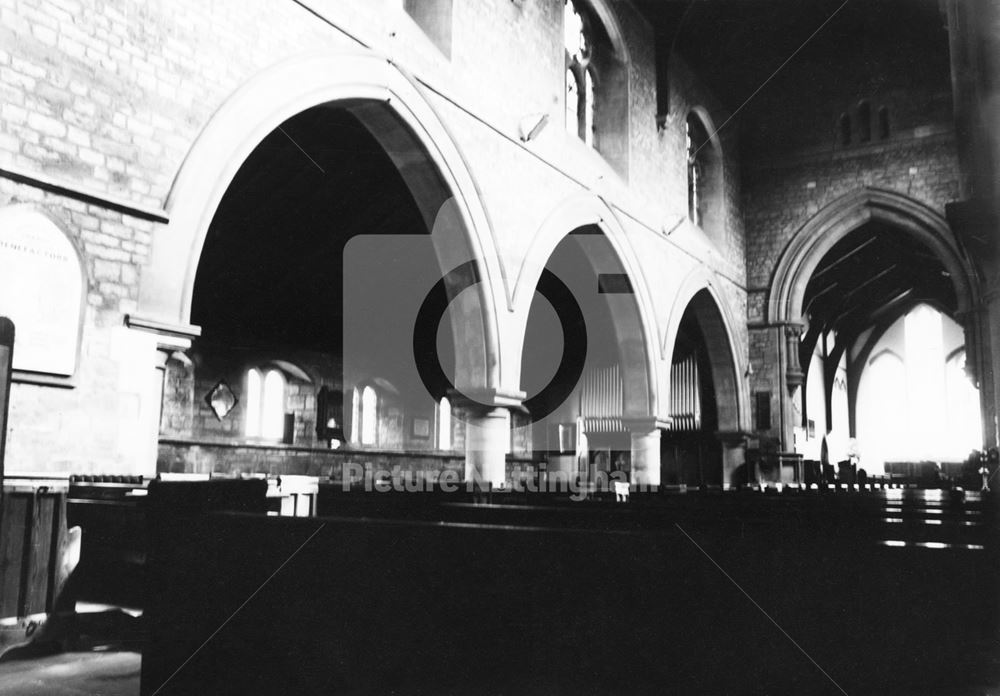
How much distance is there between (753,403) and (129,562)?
1227cm

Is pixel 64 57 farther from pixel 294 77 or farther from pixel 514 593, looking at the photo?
pixel 514 593

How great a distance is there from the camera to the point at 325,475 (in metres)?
11.4

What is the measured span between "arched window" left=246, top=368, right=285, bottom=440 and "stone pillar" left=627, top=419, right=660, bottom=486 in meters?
4.79

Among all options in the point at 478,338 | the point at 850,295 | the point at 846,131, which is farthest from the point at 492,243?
the point at 850,295

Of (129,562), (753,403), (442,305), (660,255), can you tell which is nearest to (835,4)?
(660,255)

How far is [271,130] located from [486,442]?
3.40 meters

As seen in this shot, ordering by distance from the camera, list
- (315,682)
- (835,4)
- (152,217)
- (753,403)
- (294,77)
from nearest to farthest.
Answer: (315,682) → (152,217) → (294,77) → (835,4) → (753,403)

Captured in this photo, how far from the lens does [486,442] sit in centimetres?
770

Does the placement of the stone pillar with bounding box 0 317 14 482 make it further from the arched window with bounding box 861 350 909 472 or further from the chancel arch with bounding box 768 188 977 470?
the arched window with bounding box 861 350 909 472

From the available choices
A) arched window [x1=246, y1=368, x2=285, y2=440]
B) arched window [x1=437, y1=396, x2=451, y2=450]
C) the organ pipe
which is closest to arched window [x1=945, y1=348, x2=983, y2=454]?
the organ pipe

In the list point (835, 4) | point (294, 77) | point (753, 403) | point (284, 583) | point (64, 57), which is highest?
point (835, 4)

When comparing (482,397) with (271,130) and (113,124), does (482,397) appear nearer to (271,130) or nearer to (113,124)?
(271,130)

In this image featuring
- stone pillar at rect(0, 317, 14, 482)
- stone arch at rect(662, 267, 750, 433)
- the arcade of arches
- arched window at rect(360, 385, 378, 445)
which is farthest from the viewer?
stone arch at rect(662, 267, 750, 433)

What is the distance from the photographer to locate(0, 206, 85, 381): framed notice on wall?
402cm
